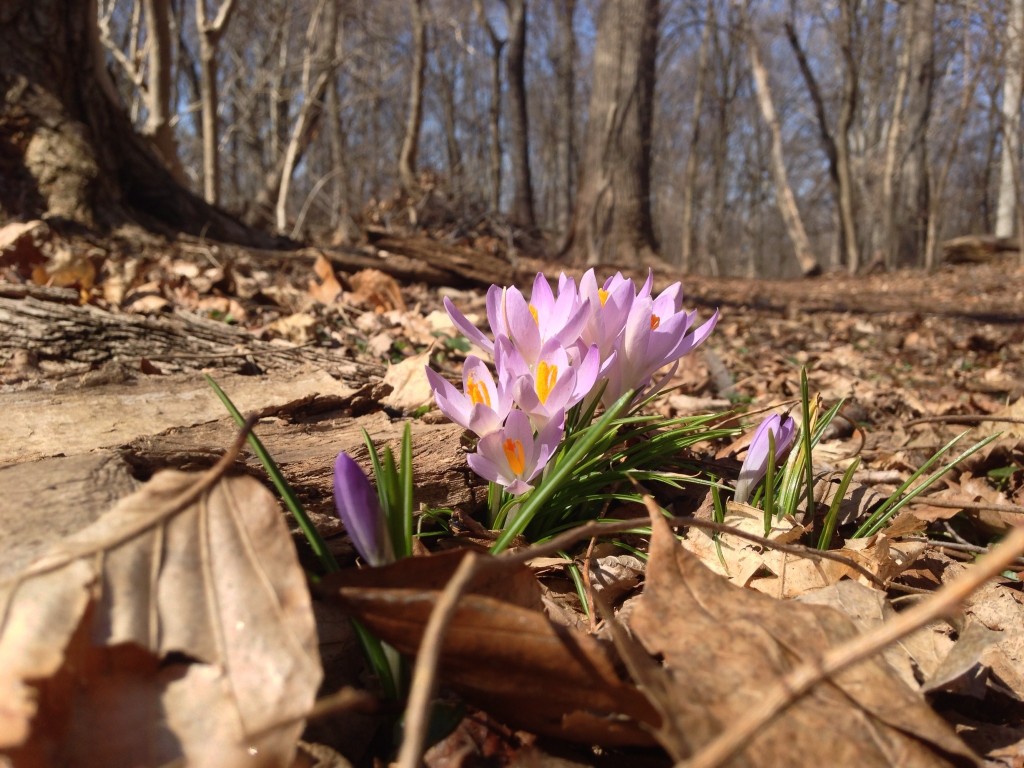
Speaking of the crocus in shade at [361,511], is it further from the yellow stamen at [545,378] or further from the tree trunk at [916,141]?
the tree trunk at [916,141]

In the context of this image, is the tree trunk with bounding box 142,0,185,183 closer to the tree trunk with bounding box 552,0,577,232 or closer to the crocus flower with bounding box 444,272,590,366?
the crocus flower with bounding box 444,272,590,366

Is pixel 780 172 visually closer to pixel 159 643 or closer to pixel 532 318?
pixel 532 318

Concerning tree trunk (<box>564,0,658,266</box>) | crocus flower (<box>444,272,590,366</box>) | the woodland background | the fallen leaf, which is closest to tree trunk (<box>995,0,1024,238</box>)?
the woodland background

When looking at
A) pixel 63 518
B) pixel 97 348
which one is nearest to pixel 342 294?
pixel 97 348

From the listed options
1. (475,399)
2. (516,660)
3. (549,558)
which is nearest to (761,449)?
(549,558)

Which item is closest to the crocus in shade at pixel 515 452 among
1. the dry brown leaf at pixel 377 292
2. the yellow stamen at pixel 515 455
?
the yellow stamen at pixel 515 455

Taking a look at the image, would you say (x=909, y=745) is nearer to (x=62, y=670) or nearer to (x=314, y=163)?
(x=62, y=670)
